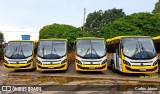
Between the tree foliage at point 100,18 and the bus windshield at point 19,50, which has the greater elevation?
the tree foliage at point 100,18

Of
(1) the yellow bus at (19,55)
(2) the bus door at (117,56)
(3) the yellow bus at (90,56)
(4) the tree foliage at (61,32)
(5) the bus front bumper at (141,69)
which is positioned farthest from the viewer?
(4) the tree foliage at (61,32)

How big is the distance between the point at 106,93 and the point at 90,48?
915cm

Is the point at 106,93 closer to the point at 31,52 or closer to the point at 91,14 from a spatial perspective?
the point at 31,52

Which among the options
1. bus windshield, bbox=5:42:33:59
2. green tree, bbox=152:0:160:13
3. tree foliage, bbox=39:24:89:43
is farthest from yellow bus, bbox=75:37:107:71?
green tree, bbox=152:0:160:13

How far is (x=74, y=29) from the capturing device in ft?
144

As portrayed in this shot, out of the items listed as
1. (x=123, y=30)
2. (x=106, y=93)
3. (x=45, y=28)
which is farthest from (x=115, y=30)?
(x=106, y=93)

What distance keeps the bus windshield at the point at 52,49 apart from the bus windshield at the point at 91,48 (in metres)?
1.39

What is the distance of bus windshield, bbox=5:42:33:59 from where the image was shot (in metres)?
22.9

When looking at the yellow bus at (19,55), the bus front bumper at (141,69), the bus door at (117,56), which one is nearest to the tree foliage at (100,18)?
the yellow bus at (19,55)

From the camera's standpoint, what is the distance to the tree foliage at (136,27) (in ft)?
138

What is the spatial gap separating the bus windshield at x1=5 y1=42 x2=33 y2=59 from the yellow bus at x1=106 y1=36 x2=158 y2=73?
715 centimetres

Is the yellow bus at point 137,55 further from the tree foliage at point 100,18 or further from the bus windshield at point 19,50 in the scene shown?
the tree foliage at point 100,18

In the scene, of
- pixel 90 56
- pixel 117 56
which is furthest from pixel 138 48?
pixel 90 56

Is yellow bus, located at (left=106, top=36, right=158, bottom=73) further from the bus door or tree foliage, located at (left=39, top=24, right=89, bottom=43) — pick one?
tree foliage, located at (left=39, top=24, right=89, bottom=43)
